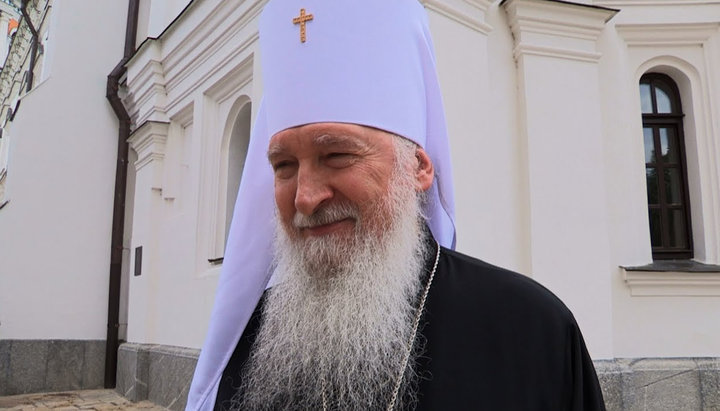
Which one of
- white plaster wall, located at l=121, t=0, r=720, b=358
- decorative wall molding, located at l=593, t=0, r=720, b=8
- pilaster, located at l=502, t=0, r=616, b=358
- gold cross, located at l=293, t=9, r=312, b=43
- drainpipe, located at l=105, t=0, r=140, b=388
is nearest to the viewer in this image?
gold cross, located at l=293, t=9, r=312, b=43

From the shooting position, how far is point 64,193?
31.9 feet

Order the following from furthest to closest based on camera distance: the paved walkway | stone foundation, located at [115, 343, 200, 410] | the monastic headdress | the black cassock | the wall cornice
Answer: the paved walkway, stone foundation, located at [115, 343, 200, 410], the wall cornice, the monastic headdress, the black cassock

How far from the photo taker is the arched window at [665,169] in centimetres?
621

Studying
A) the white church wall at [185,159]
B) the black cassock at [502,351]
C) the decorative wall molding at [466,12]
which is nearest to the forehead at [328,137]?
the black cassock at [502,351]

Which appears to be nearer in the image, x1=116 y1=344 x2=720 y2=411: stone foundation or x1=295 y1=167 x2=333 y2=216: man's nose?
x1=295 y1=167 x2=333 y2=216: man's nose

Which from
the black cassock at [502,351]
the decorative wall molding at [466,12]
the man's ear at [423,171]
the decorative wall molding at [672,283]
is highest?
the decorative wall molding at [466,12]

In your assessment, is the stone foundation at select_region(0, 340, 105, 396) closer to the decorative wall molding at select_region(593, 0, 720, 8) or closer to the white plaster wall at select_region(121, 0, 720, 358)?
the white plaster wall at select_region(121, 0, 720, 358)

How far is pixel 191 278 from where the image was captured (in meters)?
7.36

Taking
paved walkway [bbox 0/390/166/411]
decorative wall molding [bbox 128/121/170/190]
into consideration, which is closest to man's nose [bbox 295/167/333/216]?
paved walkway [bbox 0/390/166/411]

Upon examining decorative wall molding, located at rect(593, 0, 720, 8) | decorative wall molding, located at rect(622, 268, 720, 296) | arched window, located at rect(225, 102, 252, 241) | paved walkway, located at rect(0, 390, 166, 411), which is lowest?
Result: paved walkway, located at rect(0, 390, 166, 411)

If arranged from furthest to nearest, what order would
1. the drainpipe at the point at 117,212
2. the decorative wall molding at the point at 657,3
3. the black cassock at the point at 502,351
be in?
the drainpipe at the point at 117,212
the decorative wall molding at the point at 657,3
the black cassock at the point at 502,351

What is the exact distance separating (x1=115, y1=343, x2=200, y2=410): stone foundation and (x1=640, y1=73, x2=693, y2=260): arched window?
514 centimetres

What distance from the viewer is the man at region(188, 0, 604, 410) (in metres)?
1.54

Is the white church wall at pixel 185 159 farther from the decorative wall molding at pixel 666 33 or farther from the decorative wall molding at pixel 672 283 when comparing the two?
the decorative wall molding at pixel 672 283
